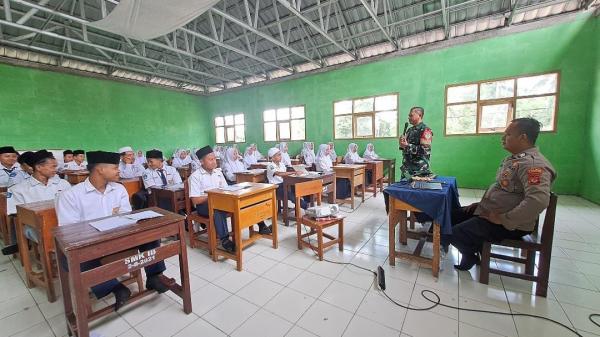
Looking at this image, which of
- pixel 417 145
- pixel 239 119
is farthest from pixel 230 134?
pixel 417 145

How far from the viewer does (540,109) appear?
5.23 metres

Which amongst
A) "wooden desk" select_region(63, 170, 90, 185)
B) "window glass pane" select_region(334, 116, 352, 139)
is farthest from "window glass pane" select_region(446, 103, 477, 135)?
"wooden desk" select_region(63, 170, 90, 185)

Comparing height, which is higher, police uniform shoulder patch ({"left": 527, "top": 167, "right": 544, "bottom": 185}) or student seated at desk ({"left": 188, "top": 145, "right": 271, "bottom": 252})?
police uniform shoulder patch ({"left": 527, "top": 167, "right": 544, "bottom": 185})

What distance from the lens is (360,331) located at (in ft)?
5.25

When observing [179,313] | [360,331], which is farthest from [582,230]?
[179,313]

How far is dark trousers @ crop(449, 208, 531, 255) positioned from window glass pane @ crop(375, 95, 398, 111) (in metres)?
5.31

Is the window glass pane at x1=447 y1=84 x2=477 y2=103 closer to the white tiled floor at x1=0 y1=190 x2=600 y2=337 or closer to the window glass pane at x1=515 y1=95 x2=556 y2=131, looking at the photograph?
the window glass pane at x1=515 y1=95 x2=556 y2=131

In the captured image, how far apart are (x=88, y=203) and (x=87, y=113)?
7910 mm

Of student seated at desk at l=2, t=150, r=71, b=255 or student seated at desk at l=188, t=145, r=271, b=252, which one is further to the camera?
student seated at desk at l=188, t=145, r=271, b=252

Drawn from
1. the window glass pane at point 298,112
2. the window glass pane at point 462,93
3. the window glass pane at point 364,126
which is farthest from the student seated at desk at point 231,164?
the window glass pane at point 462,93

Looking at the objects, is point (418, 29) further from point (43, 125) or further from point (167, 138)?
point (43, 125)

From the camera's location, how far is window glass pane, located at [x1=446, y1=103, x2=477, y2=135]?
5852 mm

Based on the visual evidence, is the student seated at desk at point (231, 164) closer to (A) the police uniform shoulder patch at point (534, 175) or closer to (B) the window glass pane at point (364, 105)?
(B) the window glass pane at point (364, 105)

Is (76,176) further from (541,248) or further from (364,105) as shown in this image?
(364,105)
